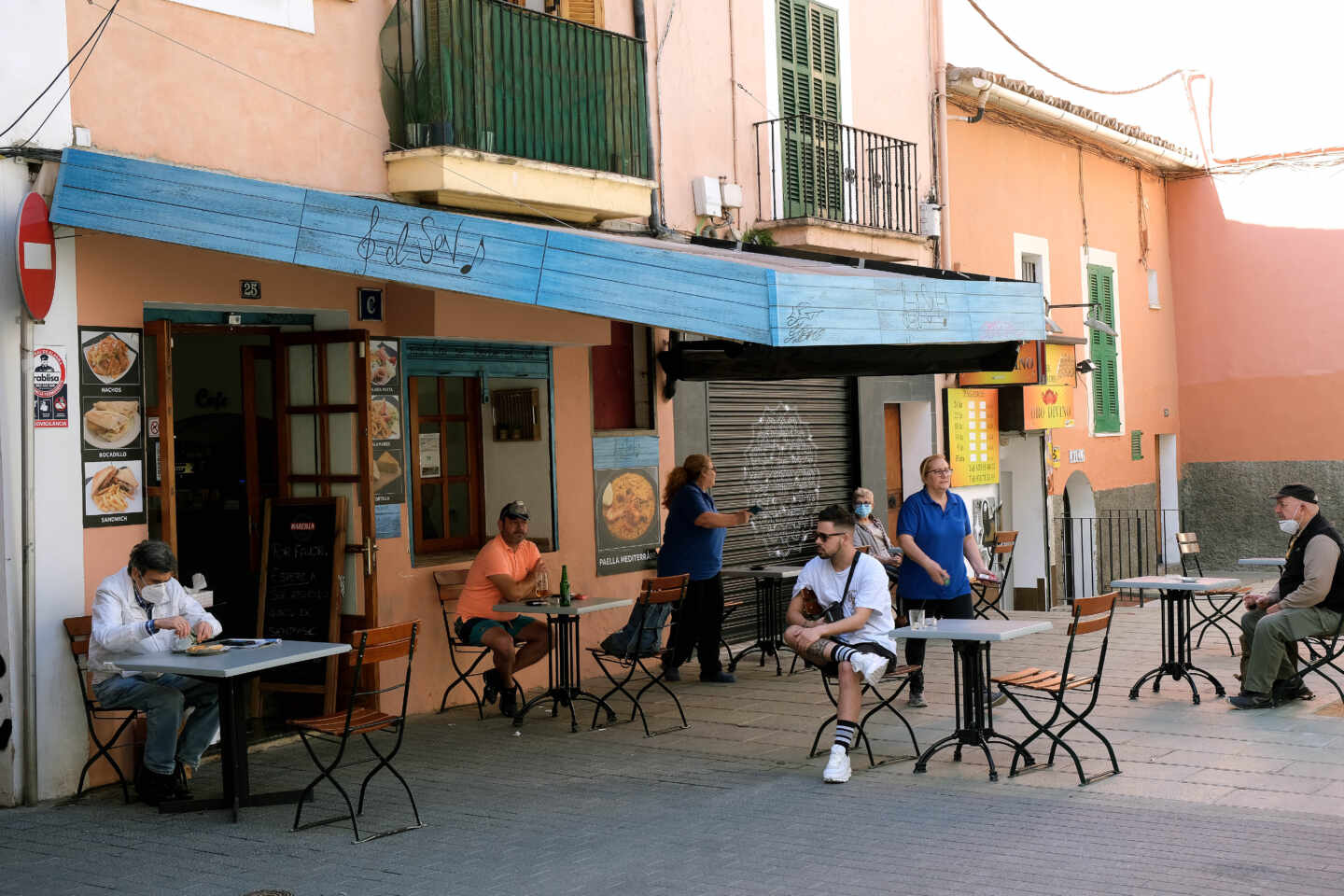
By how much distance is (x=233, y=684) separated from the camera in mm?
7254

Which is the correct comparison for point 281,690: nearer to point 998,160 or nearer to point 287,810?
point 287,810

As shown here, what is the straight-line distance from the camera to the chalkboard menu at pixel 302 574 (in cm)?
948

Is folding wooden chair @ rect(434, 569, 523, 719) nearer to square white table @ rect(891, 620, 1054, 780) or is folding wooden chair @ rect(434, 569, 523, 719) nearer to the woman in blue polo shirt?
the woman in blue polo shirt

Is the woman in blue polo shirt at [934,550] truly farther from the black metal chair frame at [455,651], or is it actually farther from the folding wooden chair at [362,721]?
the folding wooden chair at [362,721]

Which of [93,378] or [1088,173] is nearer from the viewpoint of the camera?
[93,378]

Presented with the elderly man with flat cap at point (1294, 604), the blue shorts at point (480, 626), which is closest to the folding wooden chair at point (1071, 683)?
the elderly man with flat cap at point (1294, 604)

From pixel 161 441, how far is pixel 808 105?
8.23m

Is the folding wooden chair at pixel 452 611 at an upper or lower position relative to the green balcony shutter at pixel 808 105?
lower

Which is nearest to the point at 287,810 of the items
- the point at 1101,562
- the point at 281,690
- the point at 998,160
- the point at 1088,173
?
the point at 281,690

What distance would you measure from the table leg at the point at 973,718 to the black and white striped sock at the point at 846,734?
1.54 ft

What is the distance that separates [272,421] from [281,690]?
183 centimetres

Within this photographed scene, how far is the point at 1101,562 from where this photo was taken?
20094mm

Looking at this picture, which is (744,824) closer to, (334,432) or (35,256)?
(334,432)

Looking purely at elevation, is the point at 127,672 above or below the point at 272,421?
below
